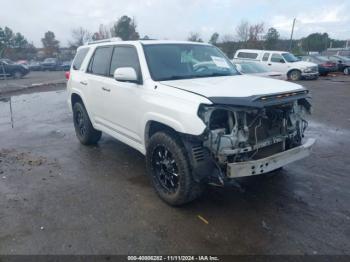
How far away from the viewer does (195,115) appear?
318cm

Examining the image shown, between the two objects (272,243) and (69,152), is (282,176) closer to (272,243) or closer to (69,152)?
(272,243)

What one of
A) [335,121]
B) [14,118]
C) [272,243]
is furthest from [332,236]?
[14,118]

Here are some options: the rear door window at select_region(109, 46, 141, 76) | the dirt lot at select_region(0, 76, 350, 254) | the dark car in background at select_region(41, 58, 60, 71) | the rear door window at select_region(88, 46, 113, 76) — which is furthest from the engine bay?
the dark car in background at select_region(41, 58, 60, 71)

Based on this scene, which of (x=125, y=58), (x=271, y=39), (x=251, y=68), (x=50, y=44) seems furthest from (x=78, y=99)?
(x=50, y=44)

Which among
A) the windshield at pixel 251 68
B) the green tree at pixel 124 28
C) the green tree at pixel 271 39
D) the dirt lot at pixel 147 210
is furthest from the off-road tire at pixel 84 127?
the green tree at pixel 124 28

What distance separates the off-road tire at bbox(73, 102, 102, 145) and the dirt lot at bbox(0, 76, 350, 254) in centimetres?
38

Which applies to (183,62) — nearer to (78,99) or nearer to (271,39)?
(78,99)

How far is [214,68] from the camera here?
15.3ft

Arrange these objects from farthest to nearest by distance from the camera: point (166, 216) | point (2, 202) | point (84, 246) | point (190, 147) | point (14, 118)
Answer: point (14, 118) < point (2, 202) < point (166, 216) < point (190, 147) < point (84, 246)

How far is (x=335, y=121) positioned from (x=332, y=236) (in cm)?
584

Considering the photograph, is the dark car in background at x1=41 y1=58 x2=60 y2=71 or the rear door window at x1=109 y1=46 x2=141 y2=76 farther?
the dark car in background at x1=41 y1=58 x2=60 y2=71

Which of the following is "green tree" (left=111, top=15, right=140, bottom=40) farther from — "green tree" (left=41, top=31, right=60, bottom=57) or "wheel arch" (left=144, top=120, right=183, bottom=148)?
"wheel arch" (left=144, top=120, right=183, bottom=148)

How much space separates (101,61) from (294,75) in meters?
16.3

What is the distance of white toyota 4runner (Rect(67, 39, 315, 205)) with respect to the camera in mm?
3236
